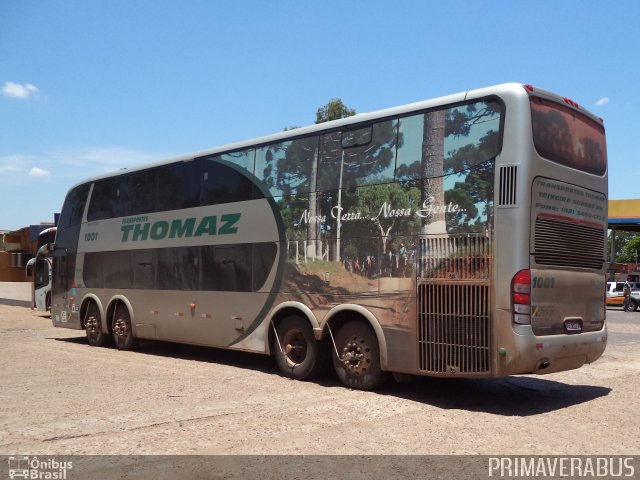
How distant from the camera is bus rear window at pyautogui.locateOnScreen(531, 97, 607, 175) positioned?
7.93 m

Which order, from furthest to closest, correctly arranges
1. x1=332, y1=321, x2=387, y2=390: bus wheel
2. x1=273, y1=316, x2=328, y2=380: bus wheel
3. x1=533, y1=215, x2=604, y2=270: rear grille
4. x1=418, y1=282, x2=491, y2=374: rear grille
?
1. x1=273, y1=316, x2=328, y2=380: bus wheel
2. x1=332, y1=321, x2=387, y2=390: bus wheel
3. x1=533, y1=215, x2=604, y2=270: rear grille
4. x1=418, y1=282, x2=491, y2=374: rear grille

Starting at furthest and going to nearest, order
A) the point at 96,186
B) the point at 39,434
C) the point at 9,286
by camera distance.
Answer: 1. the point at 9,286
2. the point at 96,186
3. the point at 39,434

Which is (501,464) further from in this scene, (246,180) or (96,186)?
(96,186)

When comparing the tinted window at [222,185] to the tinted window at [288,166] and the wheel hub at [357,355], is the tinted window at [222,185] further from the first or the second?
the wheel hub at [357,355]

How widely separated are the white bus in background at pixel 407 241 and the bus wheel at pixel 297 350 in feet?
0.08

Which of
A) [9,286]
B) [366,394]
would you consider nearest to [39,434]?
[366,394]

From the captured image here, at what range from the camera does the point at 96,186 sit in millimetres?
15328

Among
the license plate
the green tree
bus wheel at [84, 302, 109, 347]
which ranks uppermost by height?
the green tree

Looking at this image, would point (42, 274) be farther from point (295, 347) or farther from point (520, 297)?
point (520, 297)

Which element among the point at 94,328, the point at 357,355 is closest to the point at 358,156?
the point at 357,355

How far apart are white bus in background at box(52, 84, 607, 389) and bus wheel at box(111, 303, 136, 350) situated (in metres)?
1.86

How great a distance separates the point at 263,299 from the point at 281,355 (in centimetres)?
96

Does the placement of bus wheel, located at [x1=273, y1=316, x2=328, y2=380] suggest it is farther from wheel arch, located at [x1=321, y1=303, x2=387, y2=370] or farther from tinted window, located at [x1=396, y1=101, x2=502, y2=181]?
tinted window, located at [x1=396, y1=101, x2=502, y2=181]

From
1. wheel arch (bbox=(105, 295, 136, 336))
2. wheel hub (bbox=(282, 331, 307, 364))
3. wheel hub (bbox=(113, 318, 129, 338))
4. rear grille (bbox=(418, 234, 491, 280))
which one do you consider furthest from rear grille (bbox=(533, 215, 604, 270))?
wheel hub (bbox=(113, 318, 129, 338))
